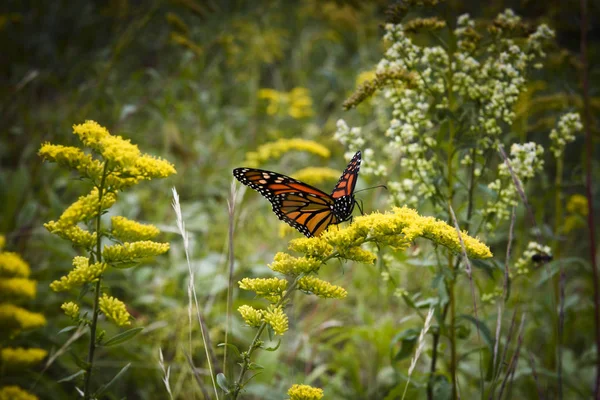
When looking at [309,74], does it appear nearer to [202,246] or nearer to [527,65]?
[202,246]

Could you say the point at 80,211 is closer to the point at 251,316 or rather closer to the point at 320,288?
the point at 251,316

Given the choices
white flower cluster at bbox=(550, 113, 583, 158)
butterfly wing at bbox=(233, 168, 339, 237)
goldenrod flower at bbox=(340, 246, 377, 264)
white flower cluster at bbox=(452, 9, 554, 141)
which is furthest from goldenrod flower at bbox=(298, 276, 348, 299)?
white flower cluster at bbox=(550, 113, 583, 158)

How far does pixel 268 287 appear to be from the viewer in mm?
1576

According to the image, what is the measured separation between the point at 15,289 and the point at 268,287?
0.70 m

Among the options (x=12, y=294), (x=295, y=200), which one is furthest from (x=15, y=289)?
(x=295, y=200)

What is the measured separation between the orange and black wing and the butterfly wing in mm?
59

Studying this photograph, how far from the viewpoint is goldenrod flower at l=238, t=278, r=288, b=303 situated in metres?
1.56

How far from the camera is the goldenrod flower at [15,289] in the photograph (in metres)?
1.33

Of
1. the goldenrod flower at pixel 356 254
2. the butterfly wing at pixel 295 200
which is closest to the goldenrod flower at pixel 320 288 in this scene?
the goldenrod flower at pixel 356 254

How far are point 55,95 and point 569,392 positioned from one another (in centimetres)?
643

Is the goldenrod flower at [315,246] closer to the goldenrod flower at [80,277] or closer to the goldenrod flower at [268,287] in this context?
the goldenrod flower at [268,287]

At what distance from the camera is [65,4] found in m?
6.40

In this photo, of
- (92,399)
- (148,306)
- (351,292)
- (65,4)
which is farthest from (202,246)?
(65,4)

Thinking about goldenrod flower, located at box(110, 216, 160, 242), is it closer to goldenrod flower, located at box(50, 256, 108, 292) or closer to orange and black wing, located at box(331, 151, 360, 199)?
goldenrod flower, located at box(50, 256, 108, 292)
